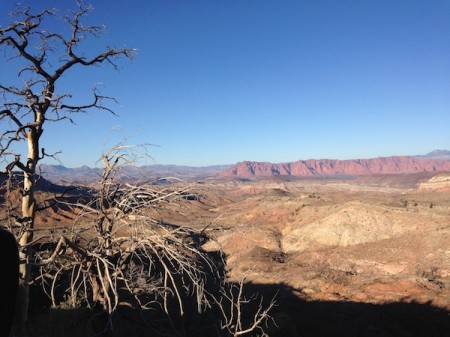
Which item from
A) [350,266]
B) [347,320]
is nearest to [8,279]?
[347,320]

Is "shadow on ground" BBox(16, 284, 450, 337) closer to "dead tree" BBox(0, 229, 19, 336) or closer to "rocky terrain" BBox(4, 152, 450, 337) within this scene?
"rocky terrain" BBox(4, 152, 450, 337)

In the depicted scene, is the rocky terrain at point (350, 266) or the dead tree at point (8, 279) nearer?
the dead tree at point (8, 279)

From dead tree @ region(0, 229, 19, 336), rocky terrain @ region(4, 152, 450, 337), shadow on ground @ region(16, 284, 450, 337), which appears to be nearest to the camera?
dead tree @ region(0, 229, 19, 336)

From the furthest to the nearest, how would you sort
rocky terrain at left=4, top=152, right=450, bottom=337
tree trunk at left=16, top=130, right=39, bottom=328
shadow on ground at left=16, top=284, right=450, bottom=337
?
rocky terrain at left=4, top=152, right=450, bottom=337, shadow on ground at left=16, top=284, right=450, bottom=337, tree trunk at left=16, top=130, right=39, bottom=328

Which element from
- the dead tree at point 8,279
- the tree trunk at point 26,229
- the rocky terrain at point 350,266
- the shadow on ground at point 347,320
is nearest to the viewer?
the dead tree at point 8,279

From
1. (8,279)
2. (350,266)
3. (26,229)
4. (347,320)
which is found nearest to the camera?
(8,279)

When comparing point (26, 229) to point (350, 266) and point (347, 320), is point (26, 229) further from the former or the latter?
point (350, 266)

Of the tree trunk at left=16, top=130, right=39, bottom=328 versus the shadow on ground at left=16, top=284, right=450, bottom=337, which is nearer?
the tree trunk at left=16, top=130, right=39, bottom=328

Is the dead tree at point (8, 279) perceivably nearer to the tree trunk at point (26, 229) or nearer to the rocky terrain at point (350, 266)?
the tree trunk at point (26, 229)

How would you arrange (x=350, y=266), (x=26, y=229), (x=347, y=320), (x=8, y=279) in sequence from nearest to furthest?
(x=8, y=279) < (x=26, y=229) < (x=347, y=320) < (x=350, y=266)

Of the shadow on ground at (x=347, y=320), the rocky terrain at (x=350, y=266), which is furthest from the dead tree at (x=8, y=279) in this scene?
the shadow on ground at (x=347, y=320)

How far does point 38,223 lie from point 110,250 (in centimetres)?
5145

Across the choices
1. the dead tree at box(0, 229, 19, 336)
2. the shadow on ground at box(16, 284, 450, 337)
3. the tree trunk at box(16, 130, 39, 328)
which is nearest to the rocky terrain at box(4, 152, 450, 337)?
the shadow on ground at box(16, 284, 450, 337)

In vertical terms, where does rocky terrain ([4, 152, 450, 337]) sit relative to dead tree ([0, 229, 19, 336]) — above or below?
below
